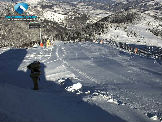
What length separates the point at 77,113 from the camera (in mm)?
7430

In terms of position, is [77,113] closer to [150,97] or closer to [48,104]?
[48,104]

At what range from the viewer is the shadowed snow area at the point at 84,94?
7.16 metres

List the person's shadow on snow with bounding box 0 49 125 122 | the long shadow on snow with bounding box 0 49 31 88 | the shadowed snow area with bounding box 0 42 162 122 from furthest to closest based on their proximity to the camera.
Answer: the long shadow on snow with bounding box 0 49 31 88, the shadowed snow area with bounding box 0 42 162 122, the person's shadow on snow with bounding box 0 49 125 122

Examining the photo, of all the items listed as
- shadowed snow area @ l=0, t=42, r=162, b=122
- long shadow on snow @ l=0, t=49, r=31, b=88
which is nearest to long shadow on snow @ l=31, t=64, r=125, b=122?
shadowed snow area @ l=0, t=42, r=162, b=122

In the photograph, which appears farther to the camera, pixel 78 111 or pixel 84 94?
pixel 84 94

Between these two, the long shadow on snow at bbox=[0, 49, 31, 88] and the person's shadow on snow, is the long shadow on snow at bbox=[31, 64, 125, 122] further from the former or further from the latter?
the long shadow on snow at bbox=[0, 49, 31, 88]

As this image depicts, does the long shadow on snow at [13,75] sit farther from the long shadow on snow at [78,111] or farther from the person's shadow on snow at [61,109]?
the long shadow on snow at [78,111]

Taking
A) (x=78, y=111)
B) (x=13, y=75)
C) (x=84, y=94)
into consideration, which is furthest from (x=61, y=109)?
(x=13, y=75)

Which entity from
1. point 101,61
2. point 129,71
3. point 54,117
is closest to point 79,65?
point 101,61

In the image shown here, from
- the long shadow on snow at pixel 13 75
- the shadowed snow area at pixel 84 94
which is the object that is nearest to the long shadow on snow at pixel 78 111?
the shadowed snow area at pixel 84 94

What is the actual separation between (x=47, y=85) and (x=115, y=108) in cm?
497

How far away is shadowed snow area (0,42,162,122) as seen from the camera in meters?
7.16

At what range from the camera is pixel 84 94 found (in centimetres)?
982

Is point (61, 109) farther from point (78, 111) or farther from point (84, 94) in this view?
point (84, 94)
